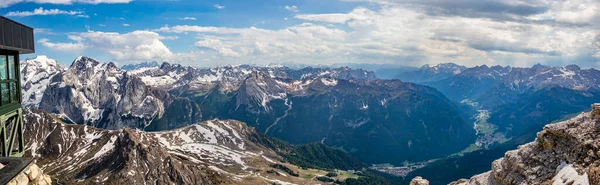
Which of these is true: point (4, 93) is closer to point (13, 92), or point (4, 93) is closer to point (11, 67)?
point (13, 92)

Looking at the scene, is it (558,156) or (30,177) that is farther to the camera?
(558,156)

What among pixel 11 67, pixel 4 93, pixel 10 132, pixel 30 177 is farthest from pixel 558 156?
pixel 11 67

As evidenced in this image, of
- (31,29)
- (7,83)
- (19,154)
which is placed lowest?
(19,154)

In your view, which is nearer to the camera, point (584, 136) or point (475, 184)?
point (584, 136)

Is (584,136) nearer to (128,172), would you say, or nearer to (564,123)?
(564,123)

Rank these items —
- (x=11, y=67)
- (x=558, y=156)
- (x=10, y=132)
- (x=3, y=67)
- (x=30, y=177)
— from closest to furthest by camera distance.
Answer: (x=30, y=177), (x=558, y=156), (x=3, y=67), (x=11, y=67), (x=10, y=132)

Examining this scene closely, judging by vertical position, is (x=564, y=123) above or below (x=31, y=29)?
below

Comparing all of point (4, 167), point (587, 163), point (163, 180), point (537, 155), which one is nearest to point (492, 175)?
point (537, 155)

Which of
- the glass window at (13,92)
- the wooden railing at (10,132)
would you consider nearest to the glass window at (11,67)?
the glass window at (13,92)
